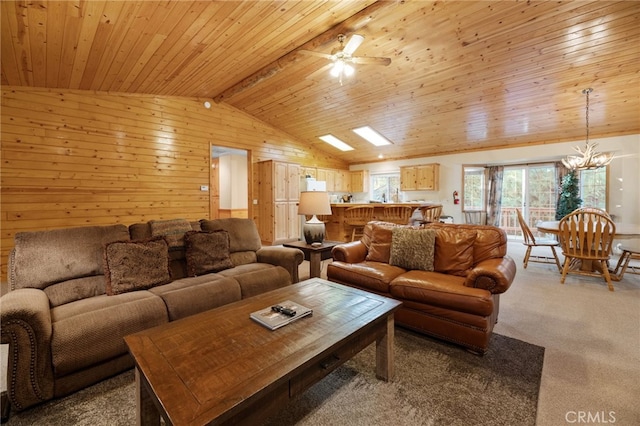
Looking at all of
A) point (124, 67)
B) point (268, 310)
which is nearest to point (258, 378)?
point (268, 310)

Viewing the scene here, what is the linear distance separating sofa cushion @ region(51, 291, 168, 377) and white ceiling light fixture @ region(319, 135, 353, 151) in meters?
5.98

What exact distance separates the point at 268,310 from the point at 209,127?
16.7 feet

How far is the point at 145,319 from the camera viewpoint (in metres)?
1.98

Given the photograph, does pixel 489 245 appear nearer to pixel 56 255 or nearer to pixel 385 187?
pixel 56 255

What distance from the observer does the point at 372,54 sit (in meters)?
4.02

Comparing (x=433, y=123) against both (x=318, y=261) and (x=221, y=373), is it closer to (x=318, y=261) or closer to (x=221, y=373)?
(x=318, y=261)

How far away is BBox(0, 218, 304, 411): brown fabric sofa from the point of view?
1.58m

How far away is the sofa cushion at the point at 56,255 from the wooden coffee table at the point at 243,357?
133 centimetres

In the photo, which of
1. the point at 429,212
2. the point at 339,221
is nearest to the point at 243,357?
the point at 429,212

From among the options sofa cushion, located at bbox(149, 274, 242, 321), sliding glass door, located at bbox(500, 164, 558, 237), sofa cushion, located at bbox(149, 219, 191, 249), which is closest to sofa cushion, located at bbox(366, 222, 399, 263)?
sofa cushion, located at bbox(149, 274, 242, 321)

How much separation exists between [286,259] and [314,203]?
793mm

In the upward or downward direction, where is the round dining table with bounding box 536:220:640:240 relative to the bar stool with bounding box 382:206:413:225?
downward

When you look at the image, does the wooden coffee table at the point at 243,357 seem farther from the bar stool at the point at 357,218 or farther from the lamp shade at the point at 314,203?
the bar stool at the point at 357,218

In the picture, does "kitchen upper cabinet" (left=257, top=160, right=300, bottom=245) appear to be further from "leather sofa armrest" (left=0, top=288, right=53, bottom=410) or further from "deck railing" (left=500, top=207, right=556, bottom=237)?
"deck railing" (left=500, top=207, right=556, bottom=237)
